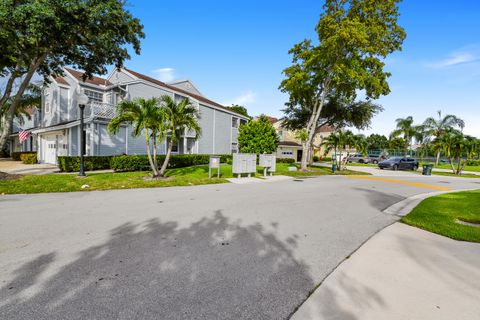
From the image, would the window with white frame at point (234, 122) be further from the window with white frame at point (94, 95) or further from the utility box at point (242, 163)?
the utility box at point (242, 163)

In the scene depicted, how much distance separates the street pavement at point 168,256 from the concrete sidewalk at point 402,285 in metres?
0.22

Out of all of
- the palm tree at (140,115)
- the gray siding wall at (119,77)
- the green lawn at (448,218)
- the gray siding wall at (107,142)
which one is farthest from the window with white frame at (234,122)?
the green lawn at (448,218)

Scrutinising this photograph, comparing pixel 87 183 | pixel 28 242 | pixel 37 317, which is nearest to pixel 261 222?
pixel 37 317

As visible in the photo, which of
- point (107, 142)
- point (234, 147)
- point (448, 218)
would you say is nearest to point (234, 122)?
point (234, 147)

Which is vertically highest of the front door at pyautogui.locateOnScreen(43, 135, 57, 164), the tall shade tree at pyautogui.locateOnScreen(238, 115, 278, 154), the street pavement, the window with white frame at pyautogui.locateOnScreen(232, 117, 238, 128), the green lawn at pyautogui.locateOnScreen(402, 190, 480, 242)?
the window with white frame at pyautogui.locateOnScreen(232, 117, 238, 128)

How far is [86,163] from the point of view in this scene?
1418 cm

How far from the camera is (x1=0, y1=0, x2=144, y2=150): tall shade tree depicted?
31.4 ft

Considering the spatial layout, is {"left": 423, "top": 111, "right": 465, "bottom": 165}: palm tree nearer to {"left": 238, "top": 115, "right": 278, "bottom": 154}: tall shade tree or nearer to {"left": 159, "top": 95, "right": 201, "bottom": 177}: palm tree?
{"left": 238, "top": 115, "right": 278, "bottom": 154}: tall shade tree

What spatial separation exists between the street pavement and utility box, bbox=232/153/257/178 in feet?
22.8

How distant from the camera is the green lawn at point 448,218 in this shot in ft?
15.2

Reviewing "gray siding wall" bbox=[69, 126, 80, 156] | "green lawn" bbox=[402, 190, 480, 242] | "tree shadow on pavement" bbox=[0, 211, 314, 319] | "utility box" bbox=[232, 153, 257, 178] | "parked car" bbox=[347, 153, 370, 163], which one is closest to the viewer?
"tree shadow on pavement" bbox=[0, 211, 314, 319]

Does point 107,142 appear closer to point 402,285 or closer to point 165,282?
point 165,282

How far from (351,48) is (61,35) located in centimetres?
1879

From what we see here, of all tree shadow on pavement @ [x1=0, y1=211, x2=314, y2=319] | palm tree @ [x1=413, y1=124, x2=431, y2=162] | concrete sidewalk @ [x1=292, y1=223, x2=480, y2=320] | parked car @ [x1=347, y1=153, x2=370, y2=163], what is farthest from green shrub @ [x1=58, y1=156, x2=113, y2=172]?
palm tree @ [x1=413, y1=124, x2=431, y2=162]
